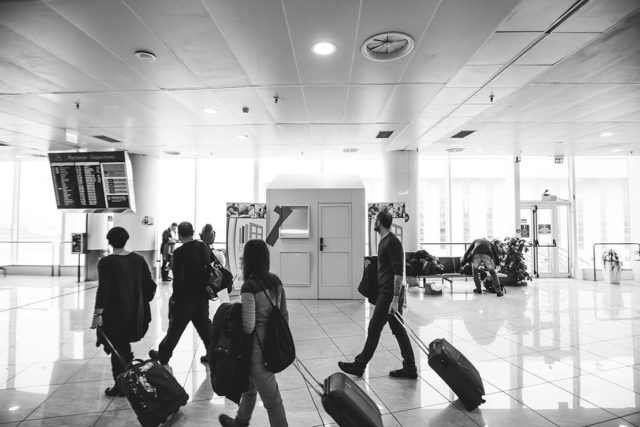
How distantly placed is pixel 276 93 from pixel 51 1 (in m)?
2.80

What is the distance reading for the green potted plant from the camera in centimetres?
934

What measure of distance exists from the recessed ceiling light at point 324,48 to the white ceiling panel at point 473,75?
171 centimetres

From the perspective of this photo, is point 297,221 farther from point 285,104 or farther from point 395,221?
point 285,104

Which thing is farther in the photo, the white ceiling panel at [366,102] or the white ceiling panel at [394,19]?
the white ceiling panel at [366,102]

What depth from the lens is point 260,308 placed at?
213 cm

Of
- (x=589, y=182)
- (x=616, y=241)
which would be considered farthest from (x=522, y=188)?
(x=616, y=241)

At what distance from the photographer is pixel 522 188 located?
36.4 ft

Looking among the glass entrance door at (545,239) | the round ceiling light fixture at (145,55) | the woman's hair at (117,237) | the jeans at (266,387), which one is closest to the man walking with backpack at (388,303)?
the jeans at (266,387)

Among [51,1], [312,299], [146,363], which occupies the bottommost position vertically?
[312,299]

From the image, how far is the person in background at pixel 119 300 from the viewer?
2.89m

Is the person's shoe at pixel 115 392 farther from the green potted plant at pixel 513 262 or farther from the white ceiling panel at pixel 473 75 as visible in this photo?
the green potted plant at pixel 513 262

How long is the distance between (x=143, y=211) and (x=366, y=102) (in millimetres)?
7222

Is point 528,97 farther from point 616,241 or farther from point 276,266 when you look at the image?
point 616,241

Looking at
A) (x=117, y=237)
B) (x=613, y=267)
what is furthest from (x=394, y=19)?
(x=613, y=267)
